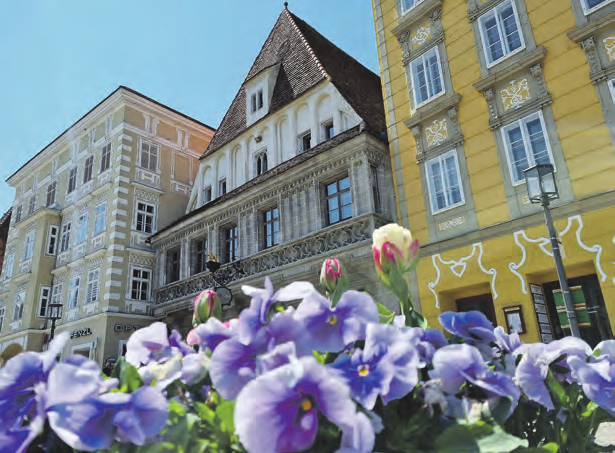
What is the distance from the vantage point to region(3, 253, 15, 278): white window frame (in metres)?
25.9

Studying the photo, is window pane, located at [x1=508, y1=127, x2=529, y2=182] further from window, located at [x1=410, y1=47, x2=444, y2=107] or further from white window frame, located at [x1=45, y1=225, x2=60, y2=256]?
white window frame, located at [x1=45, y1=225, x2=60, y2=256]

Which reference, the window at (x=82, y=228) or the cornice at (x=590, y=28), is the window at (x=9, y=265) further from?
the cornice at (x=590, y=28)

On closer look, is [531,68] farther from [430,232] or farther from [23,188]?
[23,188]

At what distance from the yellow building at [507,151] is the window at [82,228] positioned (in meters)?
16.9

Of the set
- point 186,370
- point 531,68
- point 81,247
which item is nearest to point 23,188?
point 81,247

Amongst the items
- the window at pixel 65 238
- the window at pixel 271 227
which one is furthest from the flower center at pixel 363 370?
the window at pixel 65 238

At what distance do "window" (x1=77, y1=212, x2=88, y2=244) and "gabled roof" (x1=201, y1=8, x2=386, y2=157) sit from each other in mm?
8080

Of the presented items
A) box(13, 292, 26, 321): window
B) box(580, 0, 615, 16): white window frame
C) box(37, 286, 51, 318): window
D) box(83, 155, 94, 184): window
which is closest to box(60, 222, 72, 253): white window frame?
box(37, 286, 51, 318): window

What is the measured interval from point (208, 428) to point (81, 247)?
24.4 metres

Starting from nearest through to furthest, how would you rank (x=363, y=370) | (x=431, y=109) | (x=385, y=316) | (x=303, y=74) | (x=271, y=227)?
1. (x=363, y=370)
2. (x=385, y=316)
3. (x=431, y=109)
4. (x=271, y=227)
5. (x=303, y=74)

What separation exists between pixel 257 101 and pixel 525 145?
11395mm

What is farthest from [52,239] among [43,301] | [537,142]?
[537,142]

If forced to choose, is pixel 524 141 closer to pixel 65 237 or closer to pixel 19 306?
pixel 65 237

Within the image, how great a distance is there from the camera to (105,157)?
75.2 ft
